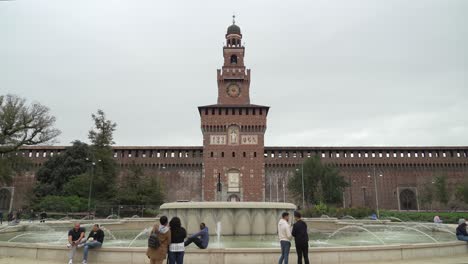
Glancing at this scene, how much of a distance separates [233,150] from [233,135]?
237cm

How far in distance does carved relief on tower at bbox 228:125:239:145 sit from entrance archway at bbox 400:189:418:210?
29.1m

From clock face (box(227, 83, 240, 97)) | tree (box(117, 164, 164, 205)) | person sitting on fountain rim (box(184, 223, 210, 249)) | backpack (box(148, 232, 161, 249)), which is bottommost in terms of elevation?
person sitting on fountain rim (box(184, 223, 210, 249))

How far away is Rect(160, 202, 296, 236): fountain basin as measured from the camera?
52.6 ft

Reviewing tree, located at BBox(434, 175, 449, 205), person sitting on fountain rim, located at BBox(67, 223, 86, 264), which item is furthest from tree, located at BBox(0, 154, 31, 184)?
tree, located at BBox(434, 175, 449, 205)

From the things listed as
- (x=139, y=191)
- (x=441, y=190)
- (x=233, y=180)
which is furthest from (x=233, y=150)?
(x=441, y=190)

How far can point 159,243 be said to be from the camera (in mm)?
7859

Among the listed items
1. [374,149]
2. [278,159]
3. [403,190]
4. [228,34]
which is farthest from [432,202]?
[228,34]

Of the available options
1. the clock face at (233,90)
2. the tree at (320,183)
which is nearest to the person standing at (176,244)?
the tree at (320,183)

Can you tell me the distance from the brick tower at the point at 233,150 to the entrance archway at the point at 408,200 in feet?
79.2

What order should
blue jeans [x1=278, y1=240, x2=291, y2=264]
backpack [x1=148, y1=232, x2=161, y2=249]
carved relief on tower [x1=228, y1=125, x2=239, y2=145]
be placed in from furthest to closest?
carved relief on tower [x1=228, y1=125, x2=239, y2=145] → blue jeans [x1=278, y1=240, x2=291, y2=264] → backpack [x1=148, y1=232, x2=161, y2=249]

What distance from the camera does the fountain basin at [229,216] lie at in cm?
1603

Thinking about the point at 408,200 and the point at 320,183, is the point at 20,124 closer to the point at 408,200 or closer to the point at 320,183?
the point at 320,183

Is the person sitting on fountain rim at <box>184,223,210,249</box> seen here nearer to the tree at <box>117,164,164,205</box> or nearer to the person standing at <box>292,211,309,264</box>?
the person standing at <box>292,211,309,264</box>

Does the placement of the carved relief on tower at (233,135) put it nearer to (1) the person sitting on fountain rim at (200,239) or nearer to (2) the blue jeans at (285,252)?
(1) the person sitting on fountain rim at (200,239)
